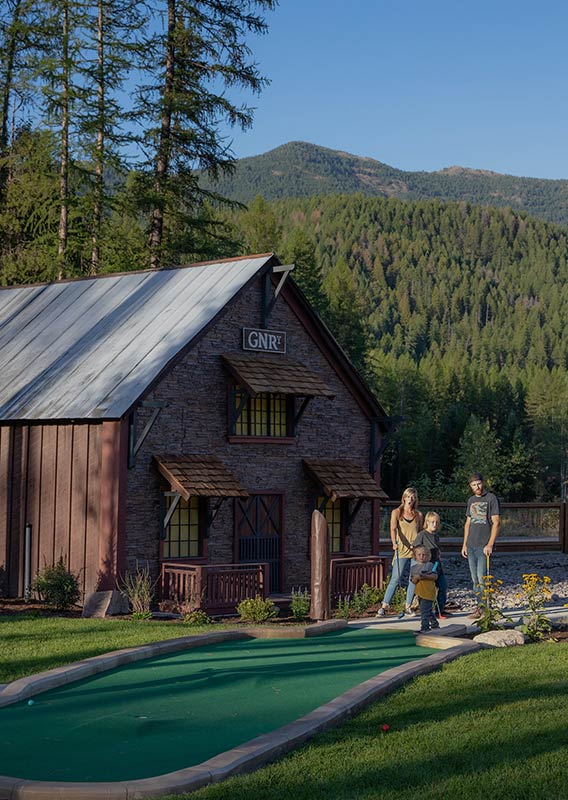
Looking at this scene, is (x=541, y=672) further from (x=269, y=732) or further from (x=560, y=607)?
(x=560, y=607)

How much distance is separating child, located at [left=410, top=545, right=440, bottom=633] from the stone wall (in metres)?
6.85

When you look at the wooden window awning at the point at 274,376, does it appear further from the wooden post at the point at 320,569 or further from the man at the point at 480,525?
the man at the point at 480,525

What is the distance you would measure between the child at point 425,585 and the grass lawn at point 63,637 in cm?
294

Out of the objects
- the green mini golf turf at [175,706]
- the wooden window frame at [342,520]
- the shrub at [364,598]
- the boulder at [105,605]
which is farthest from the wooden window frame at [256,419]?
the green mini golf turf at [175,706]

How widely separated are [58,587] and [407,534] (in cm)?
646

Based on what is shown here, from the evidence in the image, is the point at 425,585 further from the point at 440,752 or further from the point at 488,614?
the point at 440,752

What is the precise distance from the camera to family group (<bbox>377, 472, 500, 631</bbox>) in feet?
53.2

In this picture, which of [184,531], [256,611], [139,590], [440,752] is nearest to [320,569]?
[256,611]

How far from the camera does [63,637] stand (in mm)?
15742

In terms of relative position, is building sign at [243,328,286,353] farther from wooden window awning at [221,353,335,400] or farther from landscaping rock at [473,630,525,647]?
landscaping rock at [473,630,525,647]

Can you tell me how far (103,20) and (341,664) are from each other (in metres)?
30.9

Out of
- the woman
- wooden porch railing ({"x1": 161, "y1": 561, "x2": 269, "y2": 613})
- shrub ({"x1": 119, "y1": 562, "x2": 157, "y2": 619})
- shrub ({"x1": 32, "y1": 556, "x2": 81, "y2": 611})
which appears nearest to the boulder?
A: shrub ({"x1": 119, "y1": 562, "x2": 157, "y2": 619})

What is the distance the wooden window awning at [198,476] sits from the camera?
21.6m

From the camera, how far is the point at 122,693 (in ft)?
37.9
